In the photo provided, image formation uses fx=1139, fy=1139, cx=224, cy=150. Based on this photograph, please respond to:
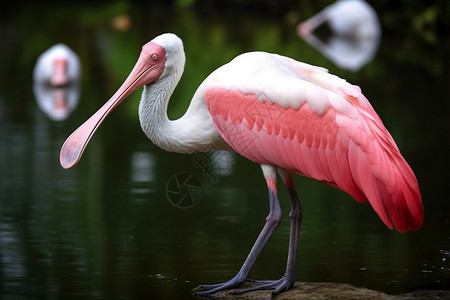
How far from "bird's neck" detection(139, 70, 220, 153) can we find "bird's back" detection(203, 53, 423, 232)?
0.12 metres

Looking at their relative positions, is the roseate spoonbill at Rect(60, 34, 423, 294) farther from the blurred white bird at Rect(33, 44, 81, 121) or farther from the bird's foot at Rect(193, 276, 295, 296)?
the blurred white bird at Rect(33, 44, 81, 121)

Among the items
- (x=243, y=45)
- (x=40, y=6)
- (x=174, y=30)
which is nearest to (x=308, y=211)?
(x=243, y=45)

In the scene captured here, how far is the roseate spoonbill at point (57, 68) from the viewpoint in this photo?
16.6m

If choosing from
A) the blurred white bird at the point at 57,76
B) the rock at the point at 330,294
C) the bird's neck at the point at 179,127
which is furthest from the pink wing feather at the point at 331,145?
the blurred white bird at the point at 57,76

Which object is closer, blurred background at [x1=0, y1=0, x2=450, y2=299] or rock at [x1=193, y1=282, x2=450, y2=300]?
rock at [x1=193, y1=282, x2=450, y2=300]

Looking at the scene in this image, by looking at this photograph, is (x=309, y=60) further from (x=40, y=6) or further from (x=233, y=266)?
(x=40, y=6)

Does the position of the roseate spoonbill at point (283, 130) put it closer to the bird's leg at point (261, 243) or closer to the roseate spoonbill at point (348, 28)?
the bird's leg at point (261, 243)

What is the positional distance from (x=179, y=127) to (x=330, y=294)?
1.23 m

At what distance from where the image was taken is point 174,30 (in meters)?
27.2

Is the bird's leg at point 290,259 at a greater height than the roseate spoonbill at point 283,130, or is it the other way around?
Answer: the roseate spoonbill at point 283,130

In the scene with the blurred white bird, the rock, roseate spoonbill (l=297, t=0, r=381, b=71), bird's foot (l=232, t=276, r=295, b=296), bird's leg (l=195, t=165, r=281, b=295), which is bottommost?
the rock

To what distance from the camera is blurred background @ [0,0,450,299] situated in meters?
6.38

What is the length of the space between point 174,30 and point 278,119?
2143 cm

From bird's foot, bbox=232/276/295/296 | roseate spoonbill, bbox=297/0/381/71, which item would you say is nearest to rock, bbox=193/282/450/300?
bird's foot, bbox=232/276/295/296
